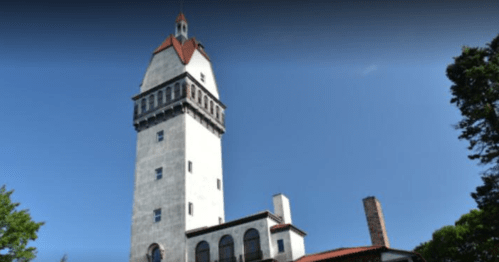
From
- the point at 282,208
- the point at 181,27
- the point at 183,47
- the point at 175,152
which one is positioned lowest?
the point at 282,208

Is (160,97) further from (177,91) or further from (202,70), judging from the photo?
(202,70)

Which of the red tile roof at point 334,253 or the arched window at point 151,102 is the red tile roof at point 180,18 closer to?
the arched window at point 151,102

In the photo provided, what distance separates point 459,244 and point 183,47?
138 feet

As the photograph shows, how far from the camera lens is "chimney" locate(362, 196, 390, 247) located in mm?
39031

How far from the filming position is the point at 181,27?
212 ft

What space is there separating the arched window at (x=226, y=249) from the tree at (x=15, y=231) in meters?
15.7

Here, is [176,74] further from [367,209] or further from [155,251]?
[367,209]

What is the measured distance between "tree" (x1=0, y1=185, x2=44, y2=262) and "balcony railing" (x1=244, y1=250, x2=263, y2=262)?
17.4m

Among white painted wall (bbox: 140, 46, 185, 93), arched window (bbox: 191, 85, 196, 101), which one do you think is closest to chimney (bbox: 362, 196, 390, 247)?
arched window (bbox: 191, 85, 196, 101)

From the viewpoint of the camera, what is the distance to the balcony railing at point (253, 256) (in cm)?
3890

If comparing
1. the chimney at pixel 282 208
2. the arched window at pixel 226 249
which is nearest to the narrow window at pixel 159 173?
the arched window at pixel 226 249

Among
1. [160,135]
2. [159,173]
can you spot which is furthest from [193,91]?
[159,173]

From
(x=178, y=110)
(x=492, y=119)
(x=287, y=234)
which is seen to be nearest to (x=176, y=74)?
(x=178, y=110)

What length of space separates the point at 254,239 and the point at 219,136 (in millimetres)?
19405
